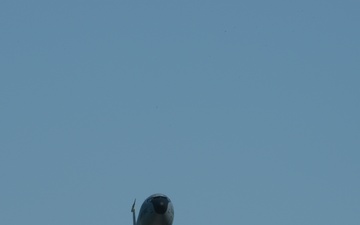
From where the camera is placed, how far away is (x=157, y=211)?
97.1m

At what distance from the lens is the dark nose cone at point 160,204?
97.1 meters

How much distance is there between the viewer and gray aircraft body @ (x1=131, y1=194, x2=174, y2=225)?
318 ft

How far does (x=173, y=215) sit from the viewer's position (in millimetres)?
97812

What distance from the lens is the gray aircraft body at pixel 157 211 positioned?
97062 millimetres

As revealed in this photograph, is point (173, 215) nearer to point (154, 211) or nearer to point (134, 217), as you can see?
point (154, 211)

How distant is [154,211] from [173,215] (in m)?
1.20

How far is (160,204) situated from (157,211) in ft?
1.26

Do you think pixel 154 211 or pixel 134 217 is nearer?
pixel 154 211

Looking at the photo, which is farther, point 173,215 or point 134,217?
point 134,217

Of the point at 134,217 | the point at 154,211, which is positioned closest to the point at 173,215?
the point at 154,211

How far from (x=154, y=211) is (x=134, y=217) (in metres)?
8.37

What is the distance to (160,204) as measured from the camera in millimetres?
97125

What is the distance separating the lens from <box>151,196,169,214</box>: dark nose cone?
3821 inches
